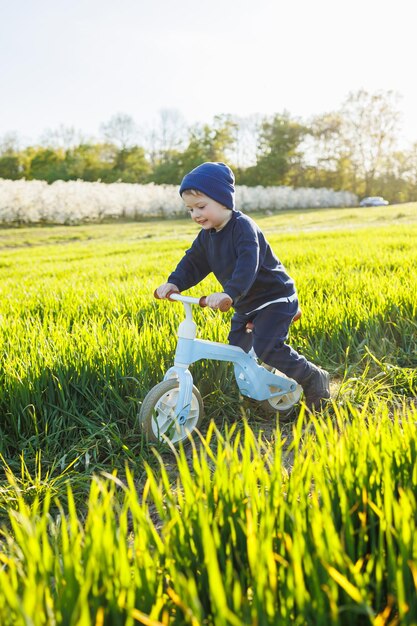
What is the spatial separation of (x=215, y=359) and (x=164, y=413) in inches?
14.6

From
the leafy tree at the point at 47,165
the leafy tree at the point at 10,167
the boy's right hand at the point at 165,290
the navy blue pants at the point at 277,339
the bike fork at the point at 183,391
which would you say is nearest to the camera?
the bike fork at the point at 183,391

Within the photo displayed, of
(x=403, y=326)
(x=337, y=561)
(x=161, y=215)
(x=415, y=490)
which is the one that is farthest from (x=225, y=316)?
(x=161, y=215)

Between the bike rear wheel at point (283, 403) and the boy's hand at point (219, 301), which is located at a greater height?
the boy's hand at point (219, 301)

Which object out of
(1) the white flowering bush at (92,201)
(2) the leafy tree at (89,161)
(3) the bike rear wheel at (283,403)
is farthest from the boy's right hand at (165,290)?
(2) the leafy tree at (89,161)

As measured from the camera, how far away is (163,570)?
3.98 ft

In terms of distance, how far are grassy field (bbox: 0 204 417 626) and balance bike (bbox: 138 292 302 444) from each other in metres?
0.11

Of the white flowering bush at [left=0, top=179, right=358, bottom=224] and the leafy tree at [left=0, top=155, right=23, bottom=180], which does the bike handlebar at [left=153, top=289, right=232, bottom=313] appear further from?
the leafy tree at [left=0, top=155, right=23, bottom=180]

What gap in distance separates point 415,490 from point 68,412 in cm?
169

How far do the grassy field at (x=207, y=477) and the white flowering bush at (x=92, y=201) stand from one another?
20221 millimetres

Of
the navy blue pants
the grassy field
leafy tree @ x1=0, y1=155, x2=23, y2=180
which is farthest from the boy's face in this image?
leafy tree @ x1=0, y1=155, x2=23, y2=180

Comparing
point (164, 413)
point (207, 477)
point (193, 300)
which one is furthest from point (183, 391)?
point (207, 477)

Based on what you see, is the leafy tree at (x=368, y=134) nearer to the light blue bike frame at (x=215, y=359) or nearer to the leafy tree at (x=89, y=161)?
the leafy tree at (x=89, y=161)

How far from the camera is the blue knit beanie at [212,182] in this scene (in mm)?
2305

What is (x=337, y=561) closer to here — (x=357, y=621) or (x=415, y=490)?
(x=357, y=621)
